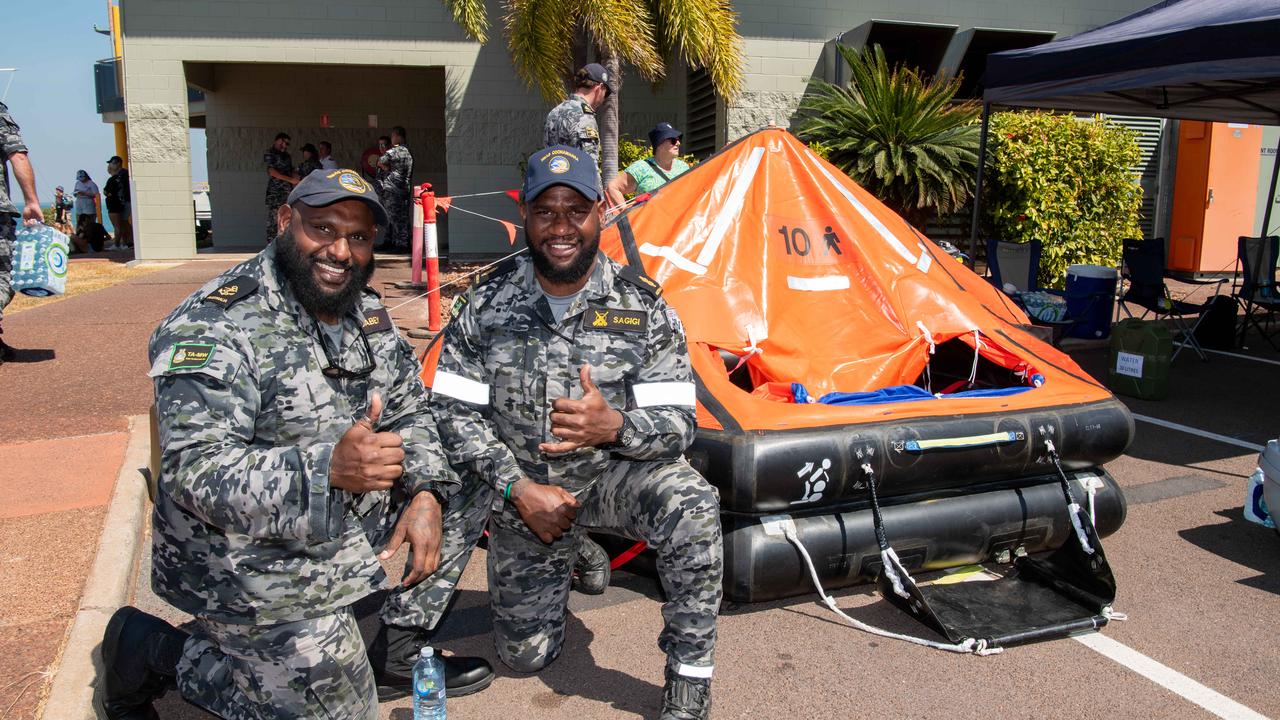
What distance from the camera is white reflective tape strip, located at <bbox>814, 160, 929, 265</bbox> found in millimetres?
4992

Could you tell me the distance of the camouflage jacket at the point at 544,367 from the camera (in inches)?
122

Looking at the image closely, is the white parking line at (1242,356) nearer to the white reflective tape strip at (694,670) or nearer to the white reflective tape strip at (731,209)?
the white reflective tape strip at (731,209)

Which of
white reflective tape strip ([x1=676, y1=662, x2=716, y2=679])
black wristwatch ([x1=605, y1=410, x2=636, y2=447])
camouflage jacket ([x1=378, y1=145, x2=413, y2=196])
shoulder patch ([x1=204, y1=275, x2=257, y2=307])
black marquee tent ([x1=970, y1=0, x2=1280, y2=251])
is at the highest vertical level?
black marquee tent ([x1=970, y1=0, x2=1280, y2=251])

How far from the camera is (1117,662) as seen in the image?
3219mm

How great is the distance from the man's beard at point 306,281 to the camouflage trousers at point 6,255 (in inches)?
221

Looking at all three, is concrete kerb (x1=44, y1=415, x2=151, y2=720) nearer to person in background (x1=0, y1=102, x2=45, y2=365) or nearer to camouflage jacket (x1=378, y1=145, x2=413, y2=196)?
person in background (x1=0, y1=102, x2=45, y2=365)

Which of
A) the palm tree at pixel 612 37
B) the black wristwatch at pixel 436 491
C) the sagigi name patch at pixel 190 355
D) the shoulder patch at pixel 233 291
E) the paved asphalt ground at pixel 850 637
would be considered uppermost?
the palm tree at pixel 612 37

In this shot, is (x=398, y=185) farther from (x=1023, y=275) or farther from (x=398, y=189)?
(x=1023, y=275)

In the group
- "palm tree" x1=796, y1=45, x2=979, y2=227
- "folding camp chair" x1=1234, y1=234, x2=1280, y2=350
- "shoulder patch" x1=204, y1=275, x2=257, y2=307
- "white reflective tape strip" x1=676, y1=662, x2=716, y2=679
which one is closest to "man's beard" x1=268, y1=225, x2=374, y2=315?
"shoulder patch" x1=204, y1=275, x2=257, y2=307

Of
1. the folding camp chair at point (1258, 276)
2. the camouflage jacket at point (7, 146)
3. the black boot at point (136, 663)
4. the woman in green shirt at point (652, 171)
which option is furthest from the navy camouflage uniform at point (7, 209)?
the folding camp chair at point (1258, 276)

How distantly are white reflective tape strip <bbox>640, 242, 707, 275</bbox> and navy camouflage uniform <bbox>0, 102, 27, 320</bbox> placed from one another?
509cm

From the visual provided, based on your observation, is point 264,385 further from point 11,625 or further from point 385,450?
point 11,625

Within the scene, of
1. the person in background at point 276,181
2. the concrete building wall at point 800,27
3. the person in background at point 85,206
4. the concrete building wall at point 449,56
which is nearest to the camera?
the person in background at point 276,181

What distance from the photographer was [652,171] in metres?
6.52
